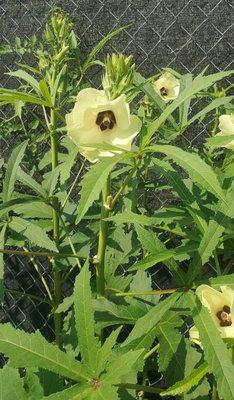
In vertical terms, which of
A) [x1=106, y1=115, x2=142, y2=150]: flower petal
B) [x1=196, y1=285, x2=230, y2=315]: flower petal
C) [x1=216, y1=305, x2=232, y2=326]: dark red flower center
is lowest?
[x1=216, y1=305, x2=232, y2=326]: dark red flower center

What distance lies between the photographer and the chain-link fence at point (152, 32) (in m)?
3.06

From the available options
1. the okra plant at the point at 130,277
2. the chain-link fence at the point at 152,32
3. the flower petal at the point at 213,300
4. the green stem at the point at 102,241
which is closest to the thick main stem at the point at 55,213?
the okra plant at the point at 130,277

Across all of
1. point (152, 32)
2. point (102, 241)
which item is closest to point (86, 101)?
point (102, 241)

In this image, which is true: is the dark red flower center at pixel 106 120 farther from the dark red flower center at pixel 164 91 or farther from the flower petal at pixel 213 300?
the dark red flower center at pixel 164 91

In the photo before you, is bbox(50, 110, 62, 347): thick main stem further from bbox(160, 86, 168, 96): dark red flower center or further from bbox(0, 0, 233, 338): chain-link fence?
bbox(0, 0, 233, 338): chain-link fence

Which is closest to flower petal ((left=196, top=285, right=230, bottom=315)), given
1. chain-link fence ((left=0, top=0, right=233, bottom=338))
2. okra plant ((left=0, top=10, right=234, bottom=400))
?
okra plant ((left=0, top=10, right=234, bottom=400))

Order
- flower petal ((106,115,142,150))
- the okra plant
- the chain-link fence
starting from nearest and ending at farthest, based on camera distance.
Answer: the okra plant < flower petal ((106,115,142,150)) < the chain-link fence

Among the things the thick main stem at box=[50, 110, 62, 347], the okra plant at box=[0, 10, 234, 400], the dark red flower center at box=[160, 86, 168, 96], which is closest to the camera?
the okra plant at box=[0, 10, 234, 400]

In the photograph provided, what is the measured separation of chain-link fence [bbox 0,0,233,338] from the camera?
306 cm

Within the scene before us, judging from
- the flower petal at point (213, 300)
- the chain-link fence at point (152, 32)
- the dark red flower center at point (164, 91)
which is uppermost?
the chain-link fence at point (152, 32)

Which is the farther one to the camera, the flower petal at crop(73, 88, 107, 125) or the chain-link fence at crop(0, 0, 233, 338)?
the chain-link fence at crop(0, 0, 233, 338)

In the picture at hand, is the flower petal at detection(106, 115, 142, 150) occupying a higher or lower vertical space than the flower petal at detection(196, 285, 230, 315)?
higher

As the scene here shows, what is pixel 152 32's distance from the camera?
10.7 feet

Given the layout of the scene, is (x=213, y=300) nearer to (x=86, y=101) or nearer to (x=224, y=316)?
(x=224, y=316)
